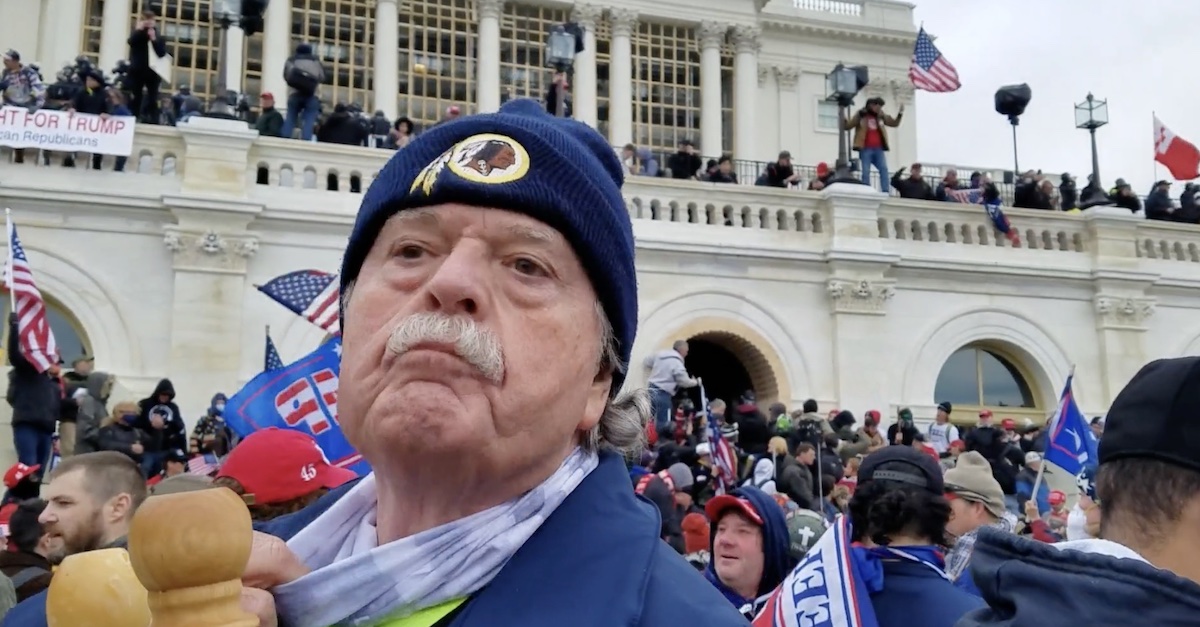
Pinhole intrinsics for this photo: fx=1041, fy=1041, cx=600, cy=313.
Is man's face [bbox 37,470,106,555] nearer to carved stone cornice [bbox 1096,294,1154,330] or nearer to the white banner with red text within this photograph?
the white banner with red text

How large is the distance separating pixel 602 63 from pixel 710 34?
13.0ft

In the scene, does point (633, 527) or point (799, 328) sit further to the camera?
point (799, 328)

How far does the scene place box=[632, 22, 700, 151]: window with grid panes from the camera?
35.7 m

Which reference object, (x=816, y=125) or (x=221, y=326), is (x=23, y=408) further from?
(x=816, y=125)

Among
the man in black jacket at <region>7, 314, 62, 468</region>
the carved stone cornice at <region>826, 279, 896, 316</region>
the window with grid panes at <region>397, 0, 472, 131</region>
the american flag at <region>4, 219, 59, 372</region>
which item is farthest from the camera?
the window with grid panes at <region>397, 0, 472, 131</region>

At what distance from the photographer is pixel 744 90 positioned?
3681cm

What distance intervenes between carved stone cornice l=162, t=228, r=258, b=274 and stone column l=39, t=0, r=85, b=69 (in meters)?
18.6

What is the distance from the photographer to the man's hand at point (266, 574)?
1.61 m

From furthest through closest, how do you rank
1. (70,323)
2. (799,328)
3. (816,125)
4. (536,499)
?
(816,125)
(799,328)
(70,323)
(536,499)

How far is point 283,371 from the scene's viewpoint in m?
7.53

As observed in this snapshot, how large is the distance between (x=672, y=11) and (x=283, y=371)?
3091cm

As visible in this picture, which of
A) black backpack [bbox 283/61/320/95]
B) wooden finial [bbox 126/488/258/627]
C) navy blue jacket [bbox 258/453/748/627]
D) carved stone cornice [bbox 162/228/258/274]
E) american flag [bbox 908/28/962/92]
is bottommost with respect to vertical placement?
navy blue jacket [bbox 258/453/748/627]

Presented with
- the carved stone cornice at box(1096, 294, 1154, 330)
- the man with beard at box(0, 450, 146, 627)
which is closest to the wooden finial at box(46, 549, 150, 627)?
the man with beard at box(0, 450, 146, 627)

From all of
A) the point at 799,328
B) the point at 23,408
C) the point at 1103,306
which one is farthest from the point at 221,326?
the point at 1103,306
